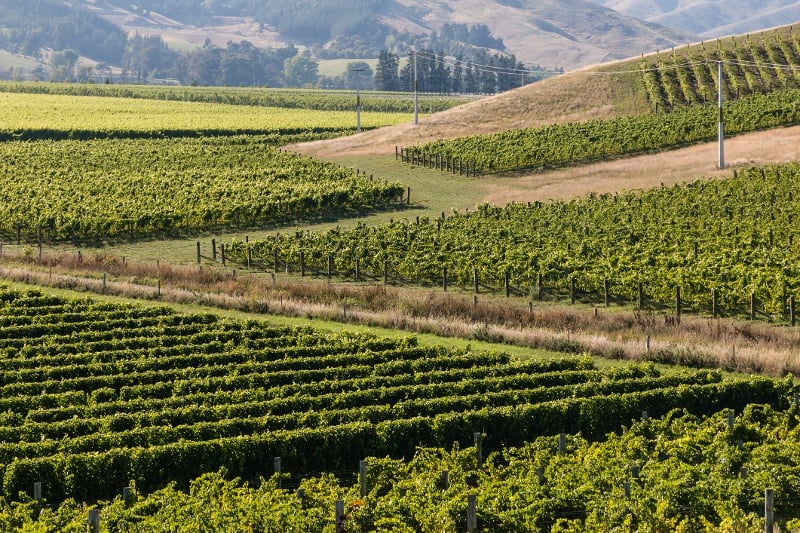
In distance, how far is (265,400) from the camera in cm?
3519

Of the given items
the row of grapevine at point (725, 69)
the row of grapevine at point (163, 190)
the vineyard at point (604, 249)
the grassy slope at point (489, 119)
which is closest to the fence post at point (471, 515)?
the vineyard at point (604, 249)

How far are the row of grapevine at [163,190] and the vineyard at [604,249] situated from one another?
811 centimetres

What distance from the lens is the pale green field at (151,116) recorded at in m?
126

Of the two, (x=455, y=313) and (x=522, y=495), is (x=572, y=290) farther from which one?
(x=522, y=495)

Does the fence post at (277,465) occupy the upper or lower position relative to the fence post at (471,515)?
lower

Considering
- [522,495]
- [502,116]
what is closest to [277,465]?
[522,495]

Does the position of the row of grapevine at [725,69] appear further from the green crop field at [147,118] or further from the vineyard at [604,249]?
the vineyard at [604,249]

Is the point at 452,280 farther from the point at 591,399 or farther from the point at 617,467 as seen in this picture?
the point at 617,467

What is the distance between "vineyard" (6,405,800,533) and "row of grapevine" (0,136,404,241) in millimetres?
42440

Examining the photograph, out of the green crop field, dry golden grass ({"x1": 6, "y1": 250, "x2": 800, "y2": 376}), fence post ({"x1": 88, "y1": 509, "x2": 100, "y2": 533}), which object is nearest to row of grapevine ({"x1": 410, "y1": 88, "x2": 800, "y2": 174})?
the green crop field

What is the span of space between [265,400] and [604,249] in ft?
86.0

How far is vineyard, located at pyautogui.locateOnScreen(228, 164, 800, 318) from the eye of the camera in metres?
49.7

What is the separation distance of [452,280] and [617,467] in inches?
1086

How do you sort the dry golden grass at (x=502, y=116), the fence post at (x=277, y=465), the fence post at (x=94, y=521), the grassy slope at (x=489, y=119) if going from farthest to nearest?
the dry golden grass at (x=502, y=116), the grassy slope at (x=489, y=119), the fence post at (x=277, y=465), the fence post at (x=94, y=521)
